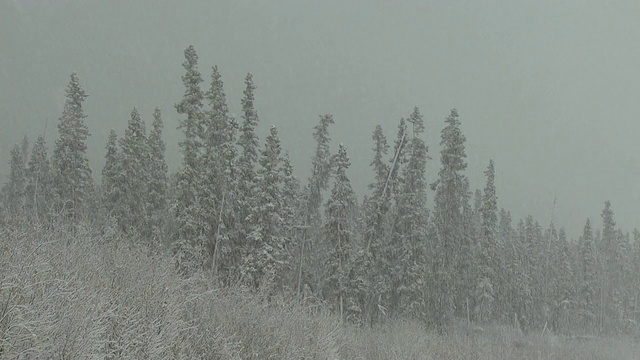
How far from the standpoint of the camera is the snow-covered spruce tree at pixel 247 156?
3288 centimetres

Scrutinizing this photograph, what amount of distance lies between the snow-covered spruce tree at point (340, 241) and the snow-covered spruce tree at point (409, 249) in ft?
13.1

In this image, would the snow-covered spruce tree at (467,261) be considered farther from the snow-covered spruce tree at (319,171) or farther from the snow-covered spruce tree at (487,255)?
the snow-covered spruce tree at (319,171)

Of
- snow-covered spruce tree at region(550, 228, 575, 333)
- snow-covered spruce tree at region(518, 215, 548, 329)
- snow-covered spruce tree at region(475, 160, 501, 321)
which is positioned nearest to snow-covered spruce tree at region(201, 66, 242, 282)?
snow-covered spruce tree at region(475, 160, 501, 321)

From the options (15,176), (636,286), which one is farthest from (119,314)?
(636,286)

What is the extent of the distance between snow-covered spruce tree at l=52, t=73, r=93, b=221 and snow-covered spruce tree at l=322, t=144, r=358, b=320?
17681 millimetres

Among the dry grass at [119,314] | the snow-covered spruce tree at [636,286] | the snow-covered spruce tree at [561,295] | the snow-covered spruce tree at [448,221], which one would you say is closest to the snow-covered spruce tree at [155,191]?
the snow-covered spruce tree at [448,221]

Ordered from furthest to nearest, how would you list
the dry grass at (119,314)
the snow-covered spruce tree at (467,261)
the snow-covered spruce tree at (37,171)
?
the snow-covered spruce tree at (37,171), the snow-covered spruce tree at (467,261), the dry grass at (119,314)

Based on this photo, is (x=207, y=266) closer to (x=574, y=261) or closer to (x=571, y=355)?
(x=571, y=355)

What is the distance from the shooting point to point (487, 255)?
42.5 meters

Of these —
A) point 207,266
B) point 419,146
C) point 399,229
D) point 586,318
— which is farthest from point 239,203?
point 586,318

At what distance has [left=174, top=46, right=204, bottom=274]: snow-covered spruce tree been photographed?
3173cm

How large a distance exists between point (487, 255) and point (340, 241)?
47.3ft

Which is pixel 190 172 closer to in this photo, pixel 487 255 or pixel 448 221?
pixel 448 221

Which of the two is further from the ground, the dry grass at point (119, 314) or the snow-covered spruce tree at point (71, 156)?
the snow-covered spruce tree at point (71, 156)
